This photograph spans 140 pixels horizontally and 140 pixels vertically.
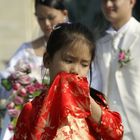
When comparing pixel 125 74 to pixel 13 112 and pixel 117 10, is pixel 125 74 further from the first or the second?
pixel 13 112

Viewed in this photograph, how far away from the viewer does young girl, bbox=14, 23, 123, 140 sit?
390cm

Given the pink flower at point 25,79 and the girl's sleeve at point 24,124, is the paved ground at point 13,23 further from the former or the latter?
the girl's sleeve at point 24,124

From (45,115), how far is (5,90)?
2.26 metres

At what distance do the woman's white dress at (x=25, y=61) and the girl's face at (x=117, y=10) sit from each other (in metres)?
0.70

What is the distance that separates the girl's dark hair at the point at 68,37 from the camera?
13.4 feet

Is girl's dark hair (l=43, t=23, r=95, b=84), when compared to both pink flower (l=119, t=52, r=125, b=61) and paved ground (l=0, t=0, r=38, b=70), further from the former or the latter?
paved ground (l=0, t=0, r=38, b=70)

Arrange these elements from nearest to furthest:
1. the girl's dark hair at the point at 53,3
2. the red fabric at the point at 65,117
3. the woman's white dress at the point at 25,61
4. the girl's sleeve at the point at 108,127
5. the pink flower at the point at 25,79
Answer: the red fabric at the point at 65,117, the girl's sleeve at the point at 108,127, the pink flower at the point at 25,79, the woman's white dress at the point at 25,61, the girl's dark hair at the point at 53,3

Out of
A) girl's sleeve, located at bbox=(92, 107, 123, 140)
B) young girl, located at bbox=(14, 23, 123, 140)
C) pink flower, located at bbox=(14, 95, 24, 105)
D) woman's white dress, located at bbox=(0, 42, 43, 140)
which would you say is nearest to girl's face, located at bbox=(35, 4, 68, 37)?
woman's white dress, located at bbox=(0, 42, 43, 140)

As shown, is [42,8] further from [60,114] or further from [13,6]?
[13,6]

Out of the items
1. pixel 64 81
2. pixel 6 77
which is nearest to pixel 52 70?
pixel 64 81

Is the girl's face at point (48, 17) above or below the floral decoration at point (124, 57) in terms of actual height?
above

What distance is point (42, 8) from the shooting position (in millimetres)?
6426

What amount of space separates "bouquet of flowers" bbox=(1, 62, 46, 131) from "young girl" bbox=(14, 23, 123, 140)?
1.66m

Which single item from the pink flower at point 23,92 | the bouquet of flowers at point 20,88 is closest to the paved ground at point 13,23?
the bouquet of flowers at point 20,88
